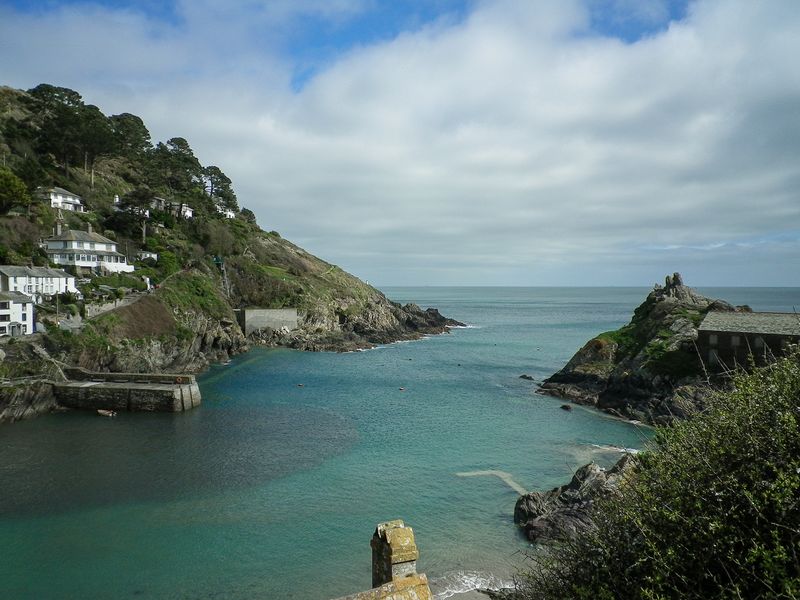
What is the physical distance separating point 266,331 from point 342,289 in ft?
88.2

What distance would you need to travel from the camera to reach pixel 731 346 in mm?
44531

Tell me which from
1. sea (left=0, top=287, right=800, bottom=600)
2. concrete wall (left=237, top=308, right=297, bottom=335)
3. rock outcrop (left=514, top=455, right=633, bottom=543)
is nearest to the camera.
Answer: sea (left=0, top=287, right=800, bottom=600)

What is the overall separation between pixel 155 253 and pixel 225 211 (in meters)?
46.8

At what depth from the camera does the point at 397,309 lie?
424 feet

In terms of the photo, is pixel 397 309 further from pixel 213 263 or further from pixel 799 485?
pixel 799 485

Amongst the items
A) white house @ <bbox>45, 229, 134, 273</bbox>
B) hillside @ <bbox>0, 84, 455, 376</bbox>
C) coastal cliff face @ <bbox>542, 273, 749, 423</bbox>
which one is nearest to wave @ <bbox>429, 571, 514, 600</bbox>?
coastal cliff face @ <bbox>542, 273, 749, 423</bbox>

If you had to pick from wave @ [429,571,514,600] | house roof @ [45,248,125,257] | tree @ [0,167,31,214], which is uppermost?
tree @ [0,167,31,214]

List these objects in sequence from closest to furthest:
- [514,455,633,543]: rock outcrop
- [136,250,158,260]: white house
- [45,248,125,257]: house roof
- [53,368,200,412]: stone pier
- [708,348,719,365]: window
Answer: [514,455,633,543]: rock outcrop → [708,348,719,365]: window → [53,368,200,412]: stone pier → [45,248,125,257]: house roof → [136,250,158,260]: white house

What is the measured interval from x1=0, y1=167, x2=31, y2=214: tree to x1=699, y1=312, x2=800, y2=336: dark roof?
309ft

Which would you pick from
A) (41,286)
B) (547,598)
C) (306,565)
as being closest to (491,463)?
(306,565)

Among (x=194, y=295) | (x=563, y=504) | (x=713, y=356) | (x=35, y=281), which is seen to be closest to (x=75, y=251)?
(x=35, y=281)

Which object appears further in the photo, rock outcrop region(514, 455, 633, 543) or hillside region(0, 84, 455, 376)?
hillside region(0, 84, 455, 376)

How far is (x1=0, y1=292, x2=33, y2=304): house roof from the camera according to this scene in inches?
1999

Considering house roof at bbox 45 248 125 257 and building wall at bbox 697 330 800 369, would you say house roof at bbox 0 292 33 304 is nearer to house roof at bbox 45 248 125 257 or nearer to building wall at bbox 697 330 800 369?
house roof at bbox 45 248 125 257
